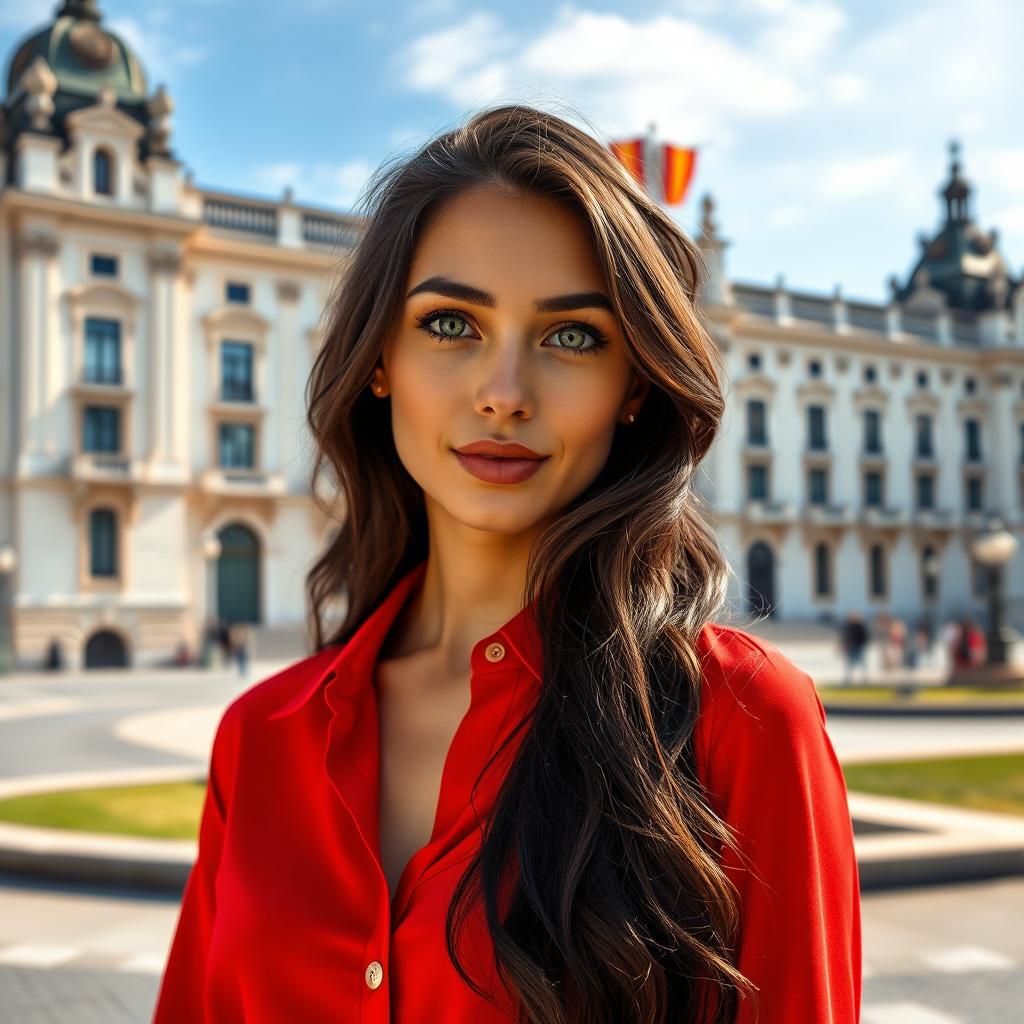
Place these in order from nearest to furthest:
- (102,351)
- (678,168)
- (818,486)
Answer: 1. (678,168)
2. (102,351)
3. (818,486)

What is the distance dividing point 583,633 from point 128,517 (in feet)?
108

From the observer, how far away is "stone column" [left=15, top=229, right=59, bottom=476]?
30.9 metres

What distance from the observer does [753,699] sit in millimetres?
1366

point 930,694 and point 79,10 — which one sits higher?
point 79,10

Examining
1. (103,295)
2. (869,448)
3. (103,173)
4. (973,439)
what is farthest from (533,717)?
(973,439)

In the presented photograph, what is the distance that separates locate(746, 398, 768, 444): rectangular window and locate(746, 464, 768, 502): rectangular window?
44.1 inches

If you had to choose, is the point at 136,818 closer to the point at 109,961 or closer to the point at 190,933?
the point at 109,961

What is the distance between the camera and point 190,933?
1.83 metres

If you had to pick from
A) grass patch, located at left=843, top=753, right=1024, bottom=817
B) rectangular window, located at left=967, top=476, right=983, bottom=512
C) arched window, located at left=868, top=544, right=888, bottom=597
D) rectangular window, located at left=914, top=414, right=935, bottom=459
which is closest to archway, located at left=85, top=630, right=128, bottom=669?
grass patch, located at left=843, top=753, right=1024, bottom=817

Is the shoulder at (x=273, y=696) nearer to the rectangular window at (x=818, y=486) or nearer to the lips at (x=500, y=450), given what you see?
the lips at (x=500, y=450)

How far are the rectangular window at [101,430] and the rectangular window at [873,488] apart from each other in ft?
103

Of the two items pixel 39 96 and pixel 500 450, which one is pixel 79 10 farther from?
pixel 500 450

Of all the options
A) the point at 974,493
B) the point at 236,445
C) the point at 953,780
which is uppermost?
the point at 236,445

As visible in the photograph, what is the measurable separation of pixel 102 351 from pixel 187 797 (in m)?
26.8
